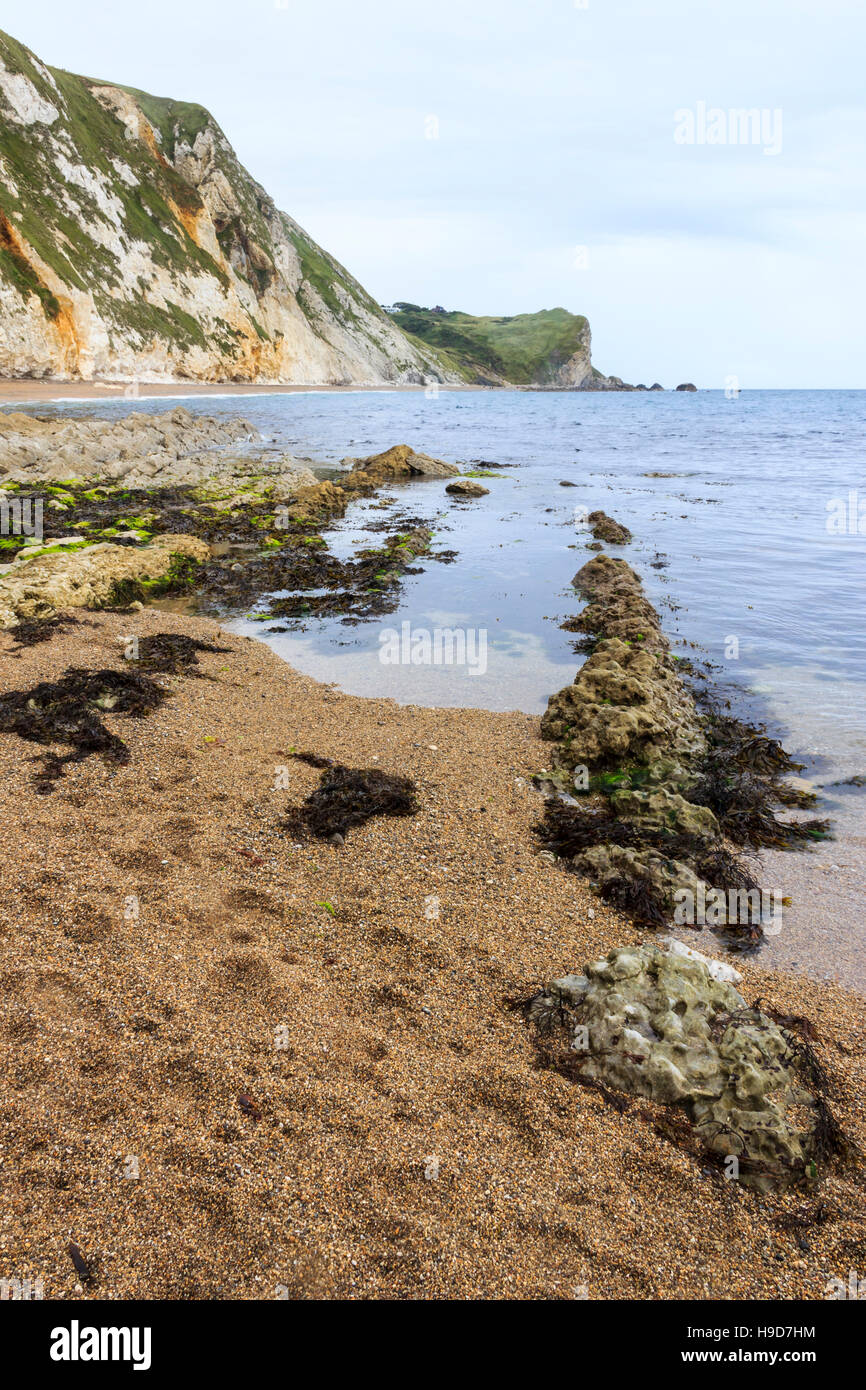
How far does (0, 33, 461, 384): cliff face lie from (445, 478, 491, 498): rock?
164ft

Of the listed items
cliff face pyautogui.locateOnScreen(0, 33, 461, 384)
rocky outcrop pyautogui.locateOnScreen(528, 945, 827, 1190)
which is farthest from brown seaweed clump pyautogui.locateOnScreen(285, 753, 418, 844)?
cliff face pyautogui.locateOnScreen(0, 33, 461, 384)

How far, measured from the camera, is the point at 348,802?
7.36 m

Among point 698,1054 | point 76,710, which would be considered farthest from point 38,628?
point 698,1054

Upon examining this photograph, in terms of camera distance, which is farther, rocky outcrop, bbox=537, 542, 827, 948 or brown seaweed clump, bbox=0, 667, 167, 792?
brown seaweed clump, bbox=0, 667, 167, 792

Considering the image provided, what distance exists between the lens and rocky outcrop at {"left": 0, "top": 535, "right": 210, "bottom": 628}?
11969 mm

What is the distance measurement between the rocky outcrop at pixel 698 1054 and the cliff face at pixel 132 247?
2793 inches

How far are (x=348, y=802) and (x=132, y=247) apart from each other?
9163cm

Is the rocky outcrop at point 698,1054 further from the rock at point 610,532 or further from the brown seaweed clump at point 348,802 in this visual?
the rock at point 610,532

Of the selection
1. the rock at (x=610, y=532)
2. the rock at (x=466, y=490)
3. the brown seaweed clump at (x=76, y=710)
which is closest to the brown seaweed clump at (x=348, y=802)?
the brown seaweed clump at (x=76, y=710)

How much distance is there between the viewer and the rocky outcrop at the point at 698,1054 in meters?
4.03

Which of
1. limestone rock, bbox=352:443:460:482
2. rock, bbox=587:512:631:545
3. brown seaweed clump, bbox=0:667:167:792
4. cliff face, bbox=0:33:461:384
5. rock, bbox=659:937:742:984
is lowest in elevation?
rock, bbox=659:937:742:984

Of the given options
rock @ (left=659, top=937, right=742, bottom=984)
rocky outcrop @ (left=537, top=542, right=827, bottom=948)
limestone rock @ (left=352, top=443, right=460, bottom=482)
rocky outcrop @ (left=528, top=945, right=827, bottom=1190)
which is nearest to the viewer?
rocky outcrop @ (left=528, top=945, right=827, bottom=1190)

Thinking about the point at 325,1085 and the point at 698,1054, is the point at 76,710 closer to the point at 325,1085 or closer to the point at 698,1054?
the point at 325,1085

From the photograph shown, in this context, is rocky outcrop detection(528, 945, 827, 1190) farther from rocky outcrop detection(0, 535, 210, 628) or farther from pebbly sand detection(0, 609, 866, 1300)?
rocky outcrop detection(0, 535, 210, 628)
